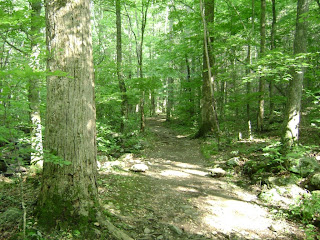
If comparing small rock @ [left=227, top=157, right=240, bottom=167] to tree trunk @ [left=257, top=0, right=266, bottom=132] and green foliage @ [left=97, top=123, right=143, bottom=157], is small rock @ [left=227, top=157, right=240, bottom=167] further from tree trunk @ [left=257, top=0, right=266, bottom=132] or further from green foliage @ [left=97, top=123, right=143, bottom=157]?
green foliage @ [left=97, top=123, right=143, bottom=157]

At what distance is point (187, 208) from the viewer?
4.47 meters

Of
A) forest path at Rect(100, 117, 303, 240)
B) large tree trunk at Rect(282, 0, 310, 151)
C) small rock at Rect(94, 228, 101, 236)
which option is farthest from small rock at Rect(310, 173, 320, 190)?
small rock at Rect(94, 228, 101, 236)

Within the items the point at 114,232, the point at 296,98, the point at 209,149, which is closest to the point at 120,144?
the point at 209,149

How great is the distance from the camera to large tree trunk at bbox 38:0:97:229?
2.85 m

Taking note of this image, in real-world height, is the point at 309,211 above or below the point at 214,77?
below

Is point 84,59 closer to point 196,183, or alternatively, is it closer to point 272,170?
point 196,183

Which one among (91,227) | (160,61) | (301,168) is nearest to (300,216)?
(301,168)

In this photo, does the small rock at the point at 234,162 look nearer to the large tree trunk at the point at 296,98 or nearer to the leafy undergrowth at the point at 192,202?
the leafy undergrowth at the point at 192,202

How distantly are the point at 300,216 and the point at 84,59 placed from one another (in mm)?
4934

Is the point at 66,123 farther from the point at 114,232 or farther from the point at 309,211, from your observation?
the point at 309,211

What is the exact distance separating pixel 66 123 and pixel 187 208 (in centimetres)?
309

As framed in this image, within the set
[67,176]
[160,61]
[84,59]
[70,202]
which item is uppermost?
[160,61]

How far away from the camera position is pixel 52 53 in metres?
2.84

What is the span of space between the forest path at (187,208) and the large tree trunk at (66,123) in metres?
0.99
